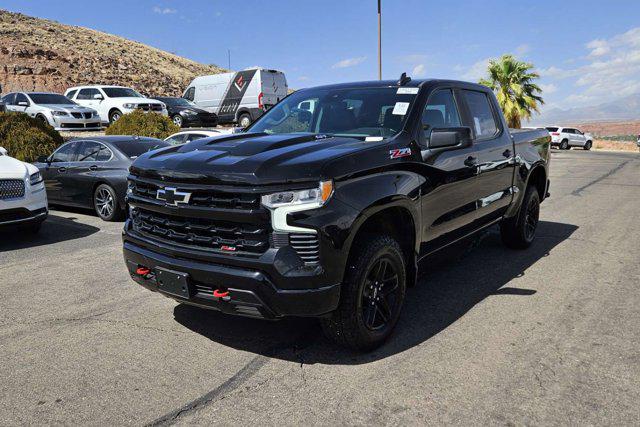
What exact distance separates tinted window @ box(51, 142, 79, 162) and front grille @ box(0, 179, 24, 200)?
240 centimetres

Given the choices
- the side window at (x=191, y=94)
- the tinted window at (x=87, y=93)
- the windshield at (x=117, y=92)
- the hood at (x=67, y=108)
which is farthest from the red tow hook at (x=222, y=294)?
the side window at (x=191, y=94)

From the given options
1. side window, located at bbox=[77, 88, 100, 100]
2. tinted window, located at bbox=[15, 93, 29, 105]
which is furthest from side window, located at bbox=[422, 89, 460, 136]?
side window, located at bbox=[77, 88, 100, 100]

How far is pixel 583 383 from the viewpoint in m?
3.11

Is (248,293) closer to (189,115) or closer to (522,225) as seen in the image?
(522,225)

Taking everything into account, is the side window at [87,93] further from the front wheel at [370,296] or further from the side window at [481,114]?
the front wheel at [370,296]

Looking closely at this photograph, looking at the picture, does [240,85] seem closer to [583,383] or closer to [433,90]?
[433,90]

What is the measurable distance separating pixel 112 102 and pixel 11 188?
1462 cm

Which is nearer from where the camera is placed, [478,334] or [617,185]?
[478,334]

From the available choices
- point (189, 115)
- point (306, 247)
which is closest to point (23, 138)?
point (189, 115)

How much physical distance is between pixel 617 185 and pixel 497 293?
10.9 m

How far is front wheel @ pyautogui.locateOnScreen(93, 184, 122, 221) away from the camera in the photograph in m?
8.51

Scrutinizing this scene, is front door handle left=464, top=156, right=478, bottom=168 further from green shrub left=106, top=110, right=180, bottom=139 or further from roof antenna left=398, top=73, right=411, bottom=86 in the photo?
green shrub left=106, top=110, right=180, bottom=139

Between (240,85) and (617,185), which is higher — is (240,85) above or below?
above

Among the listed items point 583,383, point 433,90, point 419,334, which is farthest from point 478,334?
point 433,90
